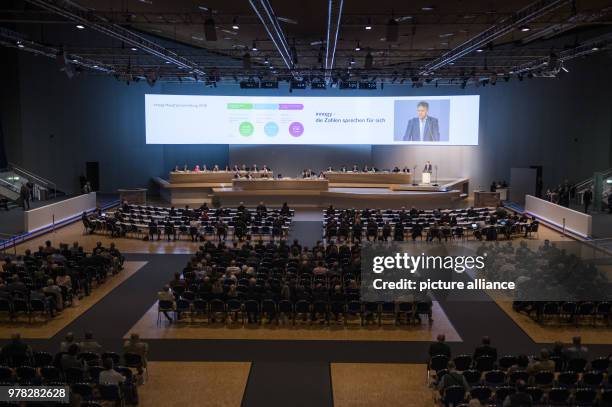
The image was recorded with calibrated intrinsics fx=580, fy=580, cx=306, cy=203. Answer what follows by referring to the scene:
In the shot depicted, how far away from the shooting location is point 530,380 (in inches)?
390

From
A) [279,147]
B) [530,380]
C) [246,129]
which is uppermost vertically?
[246,129]

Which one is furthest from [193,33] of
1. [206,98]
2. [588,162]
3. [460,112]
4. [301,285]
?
[588,162]

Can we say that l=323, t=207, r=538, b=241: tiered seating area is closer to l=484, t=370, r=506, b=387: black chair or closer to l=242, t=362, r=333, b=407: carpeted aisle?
l=242, t=362, r=333, b=407: carpeted aisle

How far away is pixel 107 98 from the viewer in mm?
33938

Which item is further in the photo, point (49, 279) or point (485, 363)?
point (49, 279)

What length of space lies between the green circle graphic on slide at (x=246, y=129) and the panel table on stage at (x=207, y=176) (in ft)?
8.90

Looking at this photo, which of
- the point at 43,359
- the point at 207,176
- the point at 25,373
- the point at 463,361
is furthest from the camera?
the point at 207,176

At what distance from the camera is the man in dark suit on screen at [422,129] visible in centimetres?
3509

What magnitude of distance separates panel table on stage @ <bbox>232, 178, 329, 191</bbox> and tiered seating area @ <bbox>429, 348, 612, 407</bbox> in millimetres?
21066

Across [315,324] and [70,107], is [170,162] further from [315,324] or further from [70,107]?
[315,324]

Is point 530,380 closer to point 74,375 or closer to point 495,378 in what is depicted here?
point 495,378

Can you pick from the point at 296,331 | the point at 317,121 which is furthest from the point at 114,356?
the point at 317,121

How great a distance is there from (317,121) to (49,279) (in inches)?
895

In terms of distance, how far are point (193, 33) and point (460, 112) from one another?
16.1 metres
